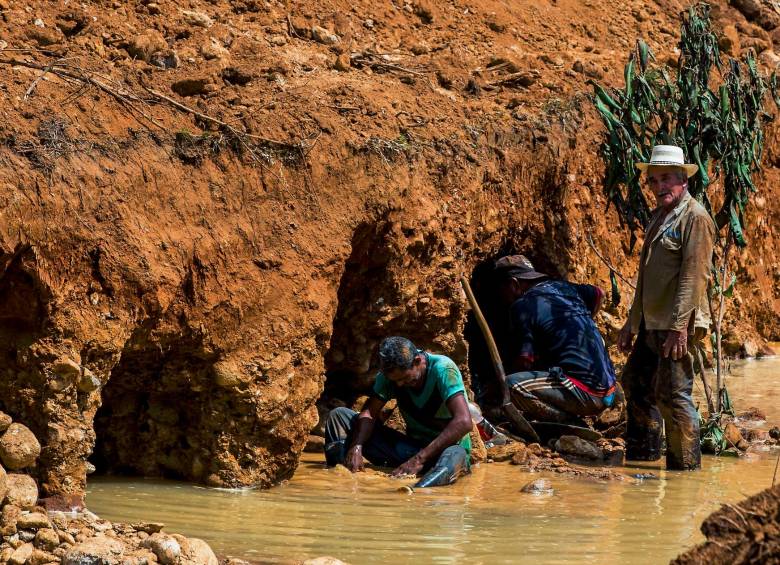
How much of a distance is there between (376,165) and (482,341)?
8.32 ft

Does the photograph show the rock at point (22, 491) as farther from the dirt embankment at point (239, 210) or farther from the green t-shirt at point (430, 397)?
the green t-shirt at point (430, 397)

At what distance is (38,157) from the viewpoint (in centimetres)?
666

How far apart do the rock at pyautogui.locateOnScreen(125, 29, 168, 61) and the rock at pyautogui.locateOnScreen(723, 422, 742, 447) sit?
4.76m

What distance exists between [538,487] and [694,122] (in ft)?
11.0

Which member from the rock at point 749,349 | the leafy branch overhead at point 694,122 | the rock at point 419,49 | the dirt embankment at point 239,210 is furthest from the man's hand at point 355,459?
the rock at point 749,349

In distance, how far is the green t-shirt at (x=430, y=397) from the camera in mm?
7812

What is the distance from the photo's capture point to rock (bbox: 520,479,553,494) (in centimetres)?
729

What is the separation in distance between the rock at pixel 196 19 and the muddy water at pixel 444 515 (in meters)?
3.42

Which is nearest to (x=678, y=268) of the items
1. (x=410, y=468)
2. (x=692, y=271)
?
(x=692, y=271)

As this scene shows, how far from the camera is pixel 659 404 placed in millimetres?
8141

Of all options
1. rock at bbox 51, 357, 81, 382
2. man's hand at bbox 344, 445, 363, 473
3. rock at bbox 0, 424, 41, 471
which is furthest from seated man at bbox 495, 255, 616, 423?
rock at bbox 0, 424, 41, 471

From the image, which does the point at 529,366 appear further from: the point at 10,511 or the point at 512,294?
the point at 10,511

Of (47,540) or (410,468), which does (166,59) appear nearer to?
(410,468)

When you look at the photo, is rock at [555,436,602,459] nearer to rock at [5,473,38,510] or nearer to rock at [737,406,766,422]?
rock at [737,406,766,422]
